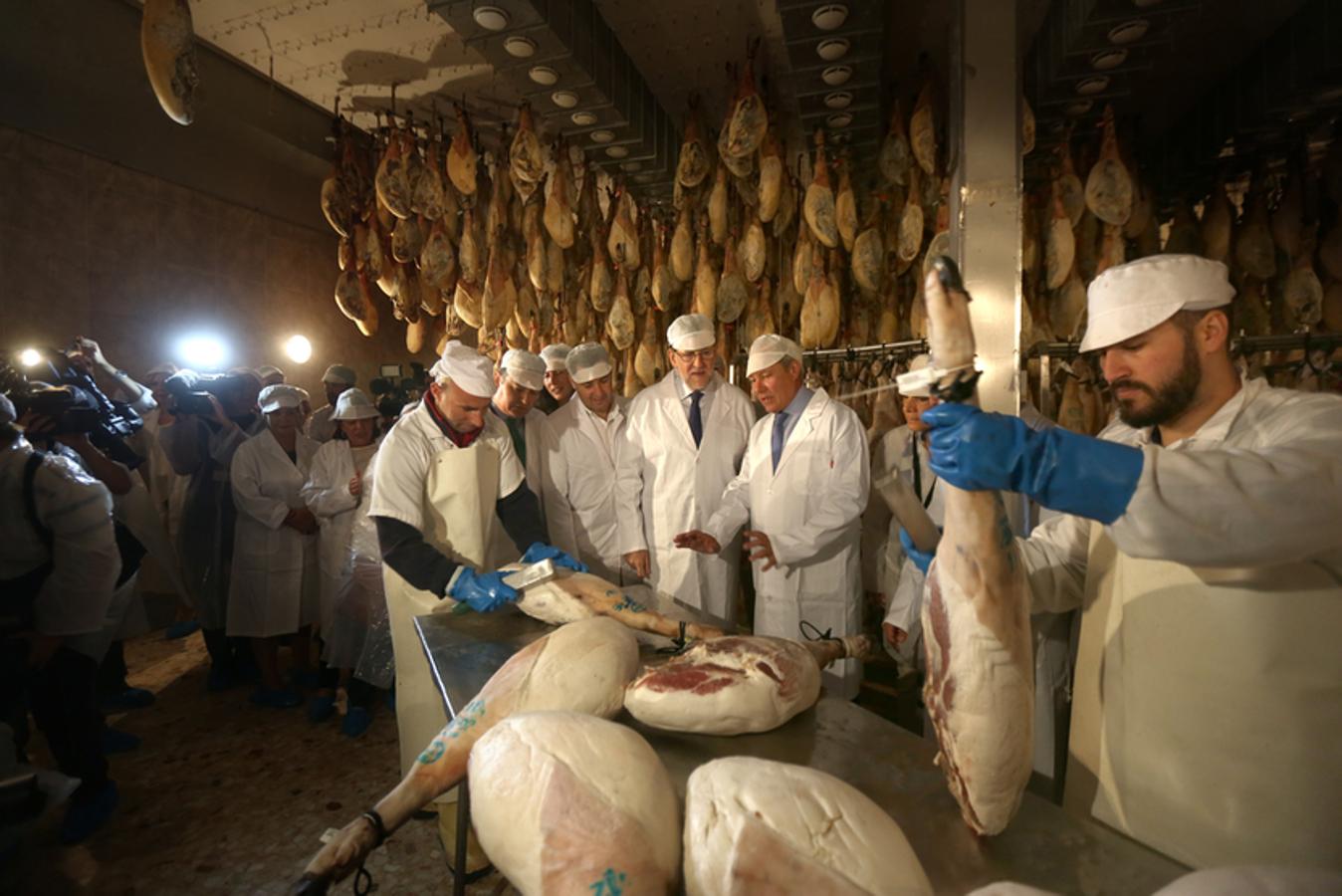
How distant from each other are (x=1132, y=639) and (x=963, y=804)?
0.66 metres

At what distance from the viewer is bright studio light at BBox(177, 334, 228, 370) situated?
22.7 feet

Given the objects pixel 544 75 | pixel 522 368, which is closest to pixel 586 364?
pixel 522 368

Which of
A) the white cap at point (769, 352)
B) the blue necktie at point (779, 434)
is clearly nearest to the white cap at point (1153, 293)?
the white cap at point (769, 352)

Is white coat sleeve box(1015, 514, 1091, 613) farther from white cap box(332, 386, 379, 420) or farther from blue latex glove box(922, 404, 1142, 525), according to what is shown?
white cap box(332, 386, 379, 420)

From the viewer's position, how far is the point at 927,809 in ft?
4.38

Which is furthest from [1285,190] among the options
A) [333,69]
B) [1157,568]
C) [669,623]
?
[333,69]

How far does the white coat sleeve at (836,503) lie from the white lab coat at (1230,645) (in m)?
1.90

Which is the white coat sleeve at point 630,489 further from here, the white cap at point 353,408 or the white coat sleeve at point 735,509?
the white cap at point 353,408

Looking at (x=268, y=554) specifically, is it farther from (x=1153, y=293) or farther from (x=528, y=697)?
(x=1153, y=293)

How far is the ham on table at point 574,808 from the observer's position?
107cm

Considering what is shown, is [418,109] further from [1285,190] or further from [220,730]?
[1285,190]

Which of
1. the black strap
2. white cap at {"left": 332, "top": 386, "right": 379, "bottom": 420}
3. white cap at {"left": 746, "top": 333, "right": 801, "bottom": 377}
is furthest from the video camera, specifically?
white cap at {"left": 746, "top": 333, "right": 801, "bottom": 377}

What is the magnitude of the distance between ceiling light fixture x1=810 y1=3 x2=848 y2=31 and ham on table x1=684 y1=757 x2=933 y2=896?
368 cm

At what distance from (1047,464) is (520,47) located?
3.97 metres
